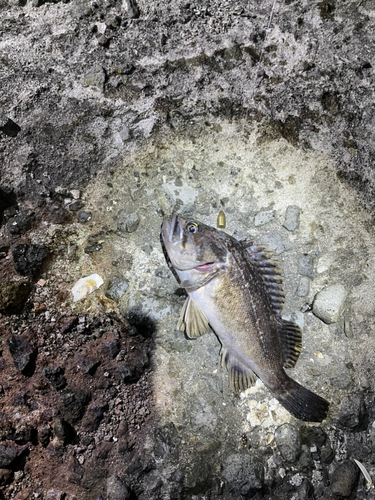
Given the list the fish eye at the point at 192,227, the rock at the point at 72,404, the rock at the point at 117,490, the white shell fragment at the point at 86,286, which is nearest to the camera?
the rock at the point at 117,490

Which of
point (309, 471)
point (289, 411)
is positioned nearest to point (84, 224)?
point (289, 411)

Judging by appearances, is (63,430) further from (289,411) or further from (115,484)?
(289,411)

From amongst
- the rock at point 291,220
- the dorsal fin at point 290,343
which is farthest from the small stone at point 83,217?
the dorsal fin at point 290,343

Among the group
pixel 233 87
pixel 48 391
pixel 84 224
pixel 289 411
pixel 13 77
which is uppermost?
pixel 13 77

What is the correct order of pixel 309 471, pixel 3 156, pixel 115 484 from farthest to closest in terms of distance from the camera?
1. pixel 3 156
2. pixel 309 471
3. pixel 115 484

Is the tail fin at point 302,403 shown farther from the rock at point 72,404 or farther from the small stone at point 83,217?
the small stone at point 83,217

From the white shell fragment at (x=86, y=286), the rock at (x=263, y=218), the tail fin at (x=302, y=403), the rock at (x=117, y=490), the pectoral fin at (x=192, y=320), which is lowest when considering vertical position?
the tail fin at (x=302, y=403)
